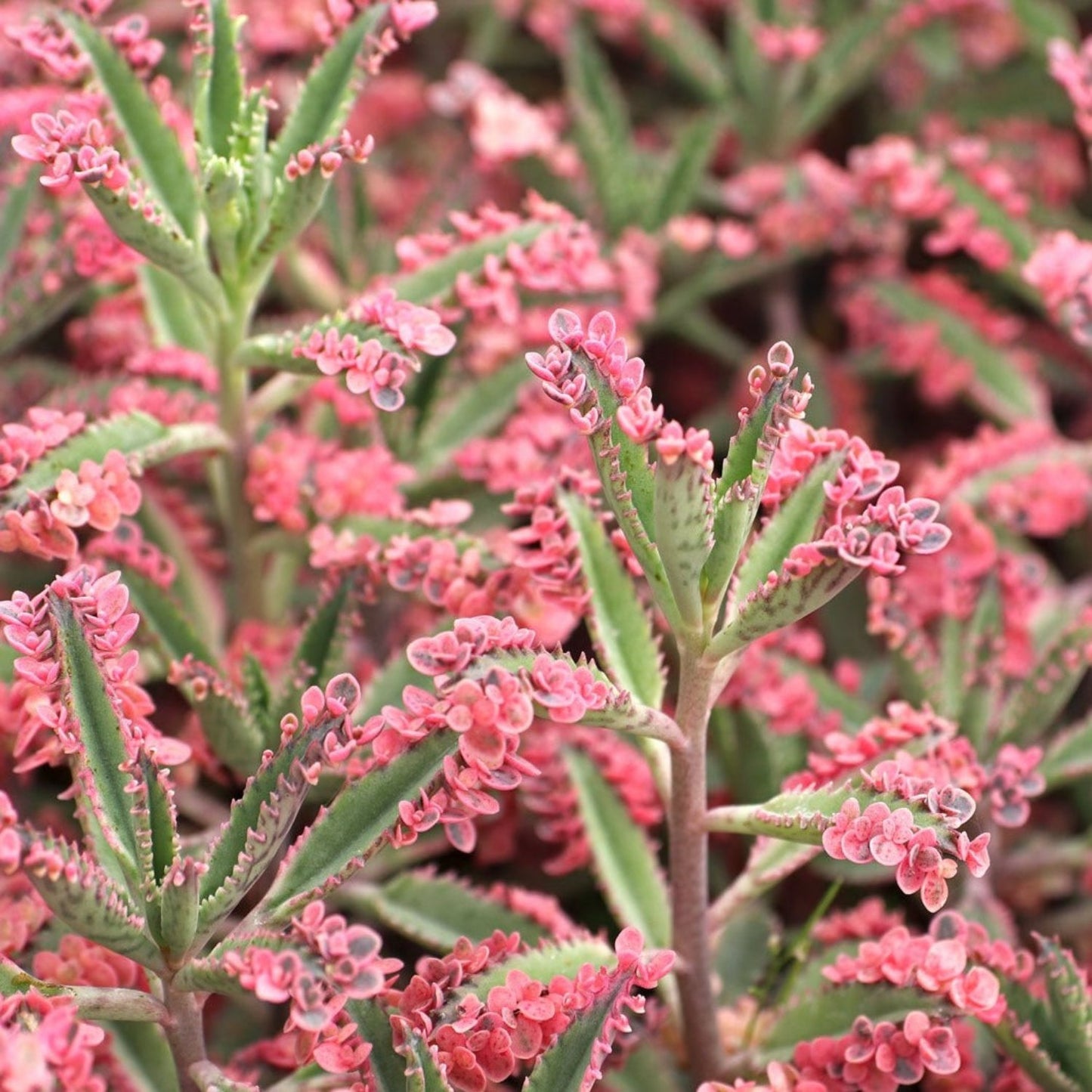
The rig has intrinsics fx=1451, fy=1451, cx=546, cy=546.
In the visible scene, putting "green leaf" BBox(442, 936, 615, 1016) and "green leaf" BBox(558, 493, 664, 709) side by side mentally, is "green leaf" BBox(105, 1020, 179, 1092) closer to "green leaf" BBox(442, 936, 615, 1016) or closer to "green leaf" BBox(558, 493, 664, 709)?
"green leaf" BBox(442, 936, 615, 1016)

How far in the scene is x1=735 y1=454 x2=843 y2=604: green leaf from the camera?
2.96ft

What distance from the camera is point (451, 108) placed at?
1537 millimetres

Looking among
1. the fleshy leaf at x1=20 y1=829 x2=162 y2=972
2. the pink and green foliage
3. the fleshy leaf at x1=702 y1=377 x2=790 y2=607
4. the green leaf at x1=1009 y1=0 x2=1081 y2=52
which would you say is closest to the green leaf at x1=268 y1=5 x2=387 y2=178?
the pink and green foliage

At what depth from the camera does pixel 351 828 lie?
2.80ft

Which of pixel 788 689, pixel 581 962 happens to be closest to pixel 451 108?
pixel 788 689

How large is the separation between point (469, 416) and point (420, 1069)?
25.8 inches

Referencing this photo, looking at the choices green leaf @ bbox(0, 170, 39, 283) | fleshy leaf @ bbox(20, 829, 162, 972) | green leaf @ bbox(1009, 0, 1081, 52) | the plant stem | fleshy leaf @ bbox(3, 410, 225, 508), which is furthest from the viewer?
green leaf @ bbox(1009, 0, 1081, 52)

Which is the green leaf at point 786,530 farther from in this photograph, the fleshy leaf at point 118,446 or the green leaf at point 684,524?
the fleshy leaf at point 118,446

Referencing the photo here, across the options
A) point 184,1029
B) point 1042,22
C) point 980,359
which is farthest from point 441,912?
point 1042,22

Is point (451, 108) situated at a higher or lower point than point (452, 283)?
higher

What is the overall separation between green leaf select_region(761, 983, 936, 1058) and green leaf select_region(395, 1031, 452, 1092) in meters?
0.28

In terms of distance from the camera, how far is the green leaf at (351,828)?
0.82m

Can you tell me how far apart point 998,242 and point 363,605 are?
73 centimetres

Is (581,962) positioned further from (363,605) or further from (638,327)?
(638,327)
